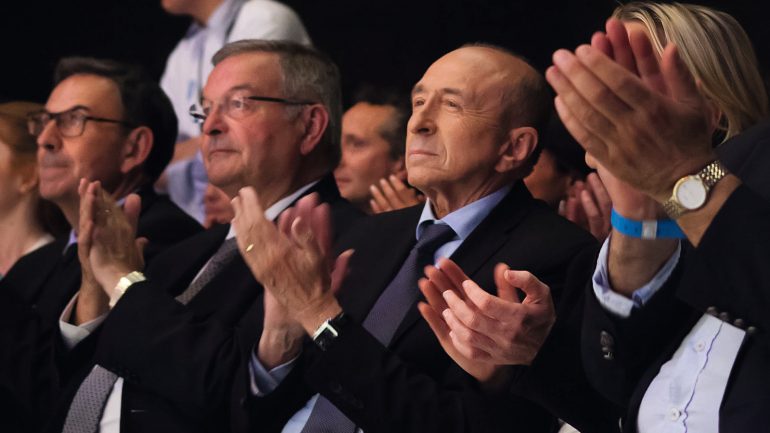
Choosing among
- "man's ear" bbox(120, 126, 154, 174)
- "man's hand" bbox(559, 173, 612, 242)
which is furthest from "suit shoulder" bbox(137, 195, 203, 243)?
"man's hand" bbox(559, 173, 612, 242)

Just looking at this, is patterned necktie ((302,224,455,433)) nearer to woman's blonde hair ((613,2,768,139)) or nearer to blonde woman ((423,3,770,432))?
blonde woman ((423,3,770,432))

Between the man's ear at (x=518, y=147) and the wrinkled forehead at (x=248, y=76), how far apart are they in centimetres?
80

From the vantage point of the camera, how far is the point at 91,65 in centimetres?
370

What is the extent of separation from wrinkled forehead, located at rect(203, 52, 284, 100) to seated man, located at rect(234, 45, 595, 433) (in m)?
0.58

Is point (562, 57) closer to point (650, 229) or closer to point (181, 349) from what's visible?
point (650, 229)

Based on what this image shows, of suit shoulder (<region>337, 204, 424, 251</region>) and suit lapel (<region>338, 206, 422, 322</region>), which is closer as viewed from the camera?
suit lapel (<region>338, 206, 422, 322</region>)

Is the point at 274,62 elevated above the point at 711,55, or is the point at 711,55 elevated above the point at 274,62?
the point at 711,55

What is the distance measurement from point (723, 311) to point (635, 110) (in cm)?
28

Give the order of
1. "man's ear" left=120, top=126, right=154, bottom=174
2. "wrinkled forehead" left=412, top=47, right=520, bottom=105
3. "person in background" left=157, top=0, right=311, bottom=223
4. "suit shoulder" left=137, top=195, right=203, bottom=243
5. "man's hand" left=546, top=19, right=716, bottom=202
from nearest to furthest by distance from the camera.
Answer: "man's hand" left=546, top=19, right=716, bottom=202 → "wrinkled forehead" left=412, top=47, right=520, bottom=105 → "suit shoulder" left=137, top=195, right=203, bottom=243 → "man's ear" left=120, top=126, right=154, bottom=174 → "person in background" left=157, top=0, right=311, bottom=223

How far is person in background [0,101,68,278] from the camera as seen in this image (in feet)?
13.2

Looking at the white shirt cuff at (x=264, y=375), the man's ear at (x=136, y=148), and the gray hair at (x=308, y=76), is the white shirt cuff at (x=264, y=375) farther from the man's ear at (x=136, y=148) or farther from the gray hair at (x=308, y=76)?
the man's ear at (x=136, y=148)

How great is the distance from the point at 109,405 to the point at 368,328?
0.73m

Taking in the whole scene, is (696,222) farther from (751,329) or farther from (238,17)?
(238,17)

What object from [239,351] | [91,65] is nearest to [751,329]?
[239,351]
